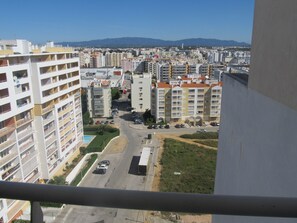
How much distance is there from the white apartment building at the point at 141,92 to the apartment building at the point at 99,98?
7.31 ft

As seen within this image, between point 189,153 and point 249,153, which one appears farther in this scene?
point 189,153

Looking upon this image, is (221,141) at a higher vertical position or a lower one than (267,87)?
lower

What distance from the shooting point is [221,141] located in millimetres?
2445

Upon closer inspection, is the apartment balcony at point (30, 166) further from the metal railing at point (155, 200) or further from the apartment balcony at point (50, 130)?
the metal railing at point (155, 200)

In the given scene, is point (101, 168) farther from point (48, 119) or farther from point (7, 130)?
point (7, 130)

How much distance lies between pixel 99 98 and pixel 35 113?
10.5 metres

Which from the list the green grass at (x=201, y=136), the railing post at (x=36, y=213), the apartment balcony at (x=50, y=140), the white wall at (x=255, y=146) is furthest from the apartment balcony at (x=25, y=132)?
the green grass at (x=201, y=136)

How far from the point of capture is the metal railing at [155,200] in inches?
18.1

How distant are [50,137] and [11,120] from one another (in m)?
2.48

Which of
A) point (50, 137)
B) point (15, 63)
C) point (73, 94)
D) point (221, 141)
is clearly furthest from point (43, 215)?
point (73, 94)

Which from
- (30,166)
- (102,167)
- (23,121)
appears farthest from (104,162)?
(23,121)

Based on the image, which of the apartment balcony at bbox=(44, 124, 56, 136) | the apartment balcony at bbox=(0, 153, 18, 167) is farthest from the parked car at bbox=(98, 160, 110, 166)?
the apartment balcony at bbox=(0, 153, 18, 167)

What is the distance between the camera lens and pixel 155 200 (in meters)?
0.48

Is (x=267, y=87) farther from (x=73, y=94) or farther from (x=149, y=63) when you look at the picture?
(x=149, y=63)
